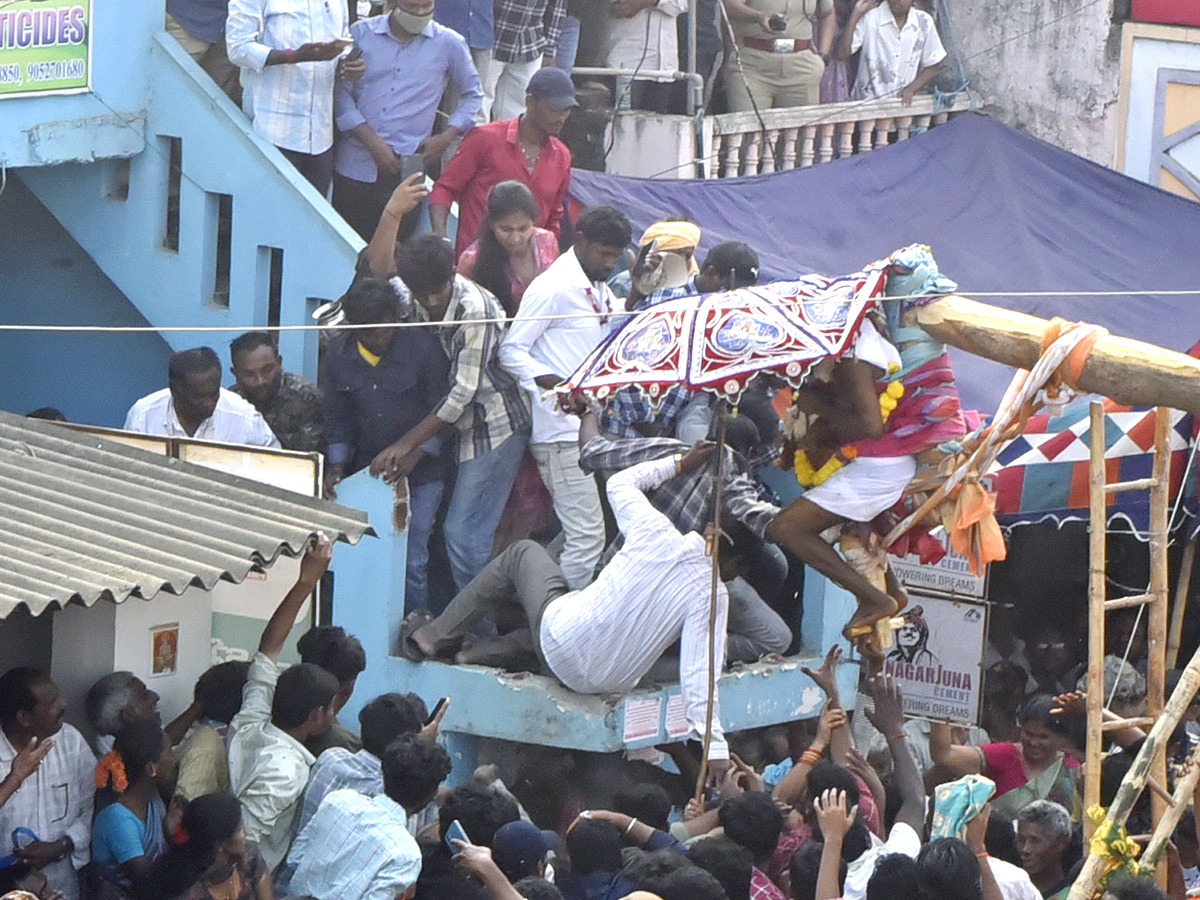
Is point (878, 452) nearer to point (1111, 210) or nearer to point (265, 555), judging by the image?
point (265, 555)

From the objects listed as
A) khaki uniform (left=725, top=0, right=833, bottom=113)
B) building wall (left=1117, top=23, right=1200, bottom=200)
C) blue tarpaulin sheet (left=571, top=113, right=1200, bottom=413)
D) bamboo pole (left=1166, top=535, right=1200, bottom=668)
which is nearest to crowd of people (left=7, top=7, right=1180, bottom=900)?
bamboo pole (left=1166, top=535, right=1200, bottom=668)

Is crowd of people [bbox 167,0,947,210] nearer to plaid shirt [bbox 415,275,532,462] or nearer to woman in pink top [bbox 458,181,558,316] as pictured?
woman in pink top [bbox 458,181,558,316]

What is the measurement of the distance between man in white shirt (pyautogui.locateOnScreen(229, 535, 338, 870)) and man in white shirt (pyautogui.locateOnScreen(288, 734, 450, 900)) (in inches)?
5.4

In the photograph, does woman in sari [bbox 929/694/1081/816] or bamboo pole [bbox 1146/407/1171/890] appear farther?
woman in sari [bbox 929/694/1081/816]

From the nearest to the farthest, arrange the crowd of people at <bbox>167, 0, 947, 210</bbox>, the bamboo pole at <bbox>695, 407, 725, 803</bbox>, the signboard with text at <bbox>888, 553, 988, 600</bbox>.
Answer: the bamboo pole at <bbox>695, 407, 725, 803</bbox>
the crowd of people at <bbox>167, 0, 947, 210</bbox>
the signboard with text at <bbox>888, 553, 988, 600</bbox>

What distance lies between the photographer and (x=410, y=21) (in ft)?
30.7

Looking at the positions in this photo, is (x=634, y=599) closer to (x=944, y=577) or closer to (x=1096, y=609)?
(x=1096, y=609)

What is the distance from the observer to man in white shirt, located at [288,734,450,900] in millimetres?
5699

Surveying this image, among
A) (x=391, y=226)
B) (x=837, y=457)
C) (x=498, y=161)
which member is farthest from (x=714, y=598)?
(x=498, y=161)

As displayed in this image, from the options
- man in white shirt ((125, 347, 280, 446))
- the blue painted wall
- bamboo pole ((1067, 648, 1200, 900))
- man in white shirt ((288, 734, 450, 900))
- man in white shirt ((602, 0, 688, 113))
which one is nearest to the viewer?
man in white shirt ((288, 734, 450, 900))

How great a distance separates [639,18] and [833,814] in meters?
6.26

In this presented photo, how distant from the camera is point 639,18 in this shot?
11133 mm

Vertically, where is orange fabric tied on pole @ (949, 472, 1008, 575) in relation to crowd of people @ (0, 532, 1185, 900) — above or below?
above

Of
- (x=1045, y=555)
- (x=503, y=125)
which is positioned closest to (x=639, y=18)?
(x=503, y=125)
